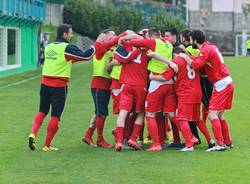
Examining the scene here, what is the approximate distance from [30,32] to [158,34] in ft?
104

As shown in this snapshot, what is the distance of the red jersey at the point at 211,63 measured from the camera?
10695 mm

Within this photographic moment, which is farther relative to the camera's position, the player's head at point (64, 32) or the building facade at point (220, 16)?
the building facade at point (220, 16)

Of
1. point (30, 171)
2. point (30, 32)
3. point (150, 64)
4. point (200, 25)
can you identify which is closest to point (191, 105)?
point (150, 64)

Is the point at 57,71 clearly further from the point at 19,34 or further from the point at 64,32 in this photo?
the point at 19,34

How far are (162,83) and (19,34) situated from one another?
94.2 feet

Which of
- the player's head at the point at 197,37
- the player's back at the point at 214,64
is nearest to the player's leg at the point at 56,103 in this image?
the player's head at the point at 197,37

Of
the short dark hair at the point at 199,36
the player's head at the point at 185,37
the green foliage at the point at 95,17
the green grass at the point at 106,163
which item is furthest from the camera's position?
the green foliage at the point at 95,17

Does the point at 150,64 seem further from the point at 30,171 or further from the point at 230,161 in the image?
the point at 30,171

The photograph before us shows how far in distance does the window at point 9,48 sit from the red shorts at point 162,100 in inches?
941

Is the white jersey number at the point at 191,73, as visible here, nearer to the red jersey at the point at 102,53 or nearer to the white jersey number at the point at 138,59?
the white jersey number at the point at 138,59

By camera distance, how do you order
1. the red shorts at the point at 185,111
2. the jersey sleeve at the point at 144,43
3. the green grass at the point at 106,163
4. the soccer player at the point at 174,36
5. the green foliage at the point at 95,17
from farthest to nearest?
the green foliage at the point at 95,17 < the soccer player at the point at 174,36 < the red shorts at the point at 185,111 < the jersey sleeve at the point at 144,43 < the green grass at the point at 106,163

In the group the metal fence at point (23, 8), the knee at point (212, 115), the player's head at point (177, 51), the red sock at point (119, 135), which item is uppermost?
the metal fence at point (23, 8)

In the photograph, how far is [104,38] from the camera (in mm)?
11188

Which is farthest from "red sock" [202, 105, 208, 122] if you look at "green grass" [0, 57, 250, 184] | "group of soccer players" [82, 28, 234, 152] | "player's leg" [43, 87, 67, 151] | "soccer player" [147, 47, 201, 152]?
"player's leg" [43, 87, 67, 151]
